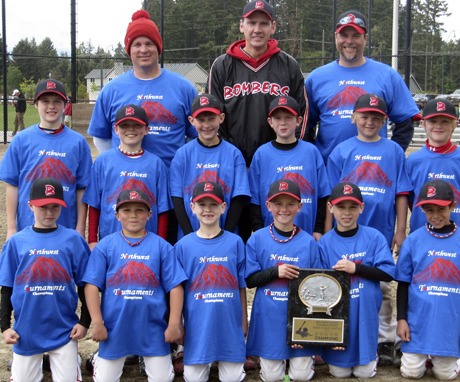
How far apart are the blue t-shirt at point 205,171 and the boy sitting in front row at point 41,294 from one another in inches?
34.8

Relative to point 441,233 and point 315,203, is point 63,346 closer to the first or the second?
point 315,203

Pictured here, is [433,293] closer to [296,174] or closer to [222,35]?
[296,174]

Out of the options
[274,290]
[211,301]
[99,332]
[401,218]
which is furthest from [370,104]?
[99,332]

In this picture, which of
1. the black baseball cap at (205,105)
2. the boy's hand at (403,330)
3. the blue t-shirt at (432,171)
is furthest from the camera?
the blue t-shirt at (432,171)

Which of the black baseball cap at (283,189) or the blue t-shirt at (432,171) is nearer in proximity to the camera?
the black baseball cap at (283,189)

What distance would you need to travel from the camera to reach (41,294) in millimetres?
4672

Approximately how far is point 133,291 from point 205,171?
1.05 m

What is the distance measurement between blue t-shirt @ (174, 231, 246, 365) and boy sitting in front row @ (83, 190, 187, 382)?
0.09m

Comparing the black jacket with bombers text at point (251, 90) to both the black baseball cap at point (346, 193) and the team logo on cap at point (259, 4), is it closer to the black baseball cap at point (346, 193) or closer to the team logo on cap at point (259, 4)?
the team logo on cap at point (259, 4)

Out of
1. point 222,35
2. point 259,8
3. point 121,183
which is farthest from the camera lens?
point 222,35

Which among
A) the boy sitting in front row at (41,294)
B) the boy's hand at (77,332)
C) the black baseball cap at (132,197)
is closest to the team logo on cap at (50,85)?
the boy sitting in front row at (41,294)

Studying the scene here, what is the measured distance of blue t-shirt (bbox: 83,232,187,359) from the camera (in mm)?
4656

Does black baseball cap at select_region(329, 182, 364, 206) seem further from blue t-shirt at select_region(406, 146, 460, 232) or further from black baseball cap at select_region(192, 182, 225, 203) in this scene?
black baseball cap at select_region(192, 182, 225, 203)

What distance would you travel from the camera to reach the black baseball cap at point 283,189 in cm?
479
